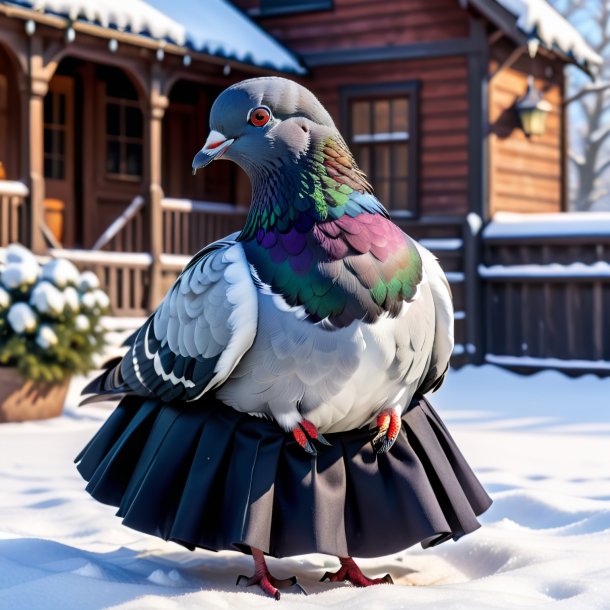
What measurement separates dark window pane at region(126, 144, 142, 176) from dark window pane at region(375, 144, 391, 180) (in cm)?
327

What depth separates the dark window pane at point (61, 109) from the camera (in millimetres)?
12536

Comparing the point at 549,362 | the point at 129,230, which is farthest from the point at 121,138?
the point at 549,362

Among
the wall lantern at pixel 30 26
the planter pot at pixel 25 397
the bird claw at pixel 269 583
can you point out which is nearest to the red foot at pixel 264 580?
the bird claw at pixel 269 583

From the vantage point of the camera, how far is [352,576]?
2.95 metres

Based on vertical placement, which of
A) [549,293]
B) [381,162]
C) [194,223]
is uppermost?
[381,162]

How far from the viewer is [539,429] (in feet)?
21.4

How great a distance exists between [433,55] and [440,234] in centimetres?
211

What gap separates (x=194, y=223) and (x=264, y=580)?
9360 mm

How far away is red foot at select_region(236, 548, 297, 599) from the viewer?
2729mm

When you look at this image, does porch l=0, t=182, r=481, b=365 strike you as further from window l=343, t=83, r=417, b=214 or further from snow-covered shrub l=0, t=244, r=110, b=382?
snow-covered shrub l=0, t=244, r=110, b=382

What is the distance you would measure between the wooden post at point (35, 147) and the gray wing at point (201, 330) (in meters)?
6.96

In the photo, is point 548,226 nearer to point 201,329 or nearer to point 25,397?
point 25,397

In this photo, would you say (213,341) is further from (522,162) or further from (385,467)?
(522,162)

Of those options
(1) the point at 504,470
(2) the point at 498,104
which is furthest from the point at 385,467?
(2) the point at 498,104
